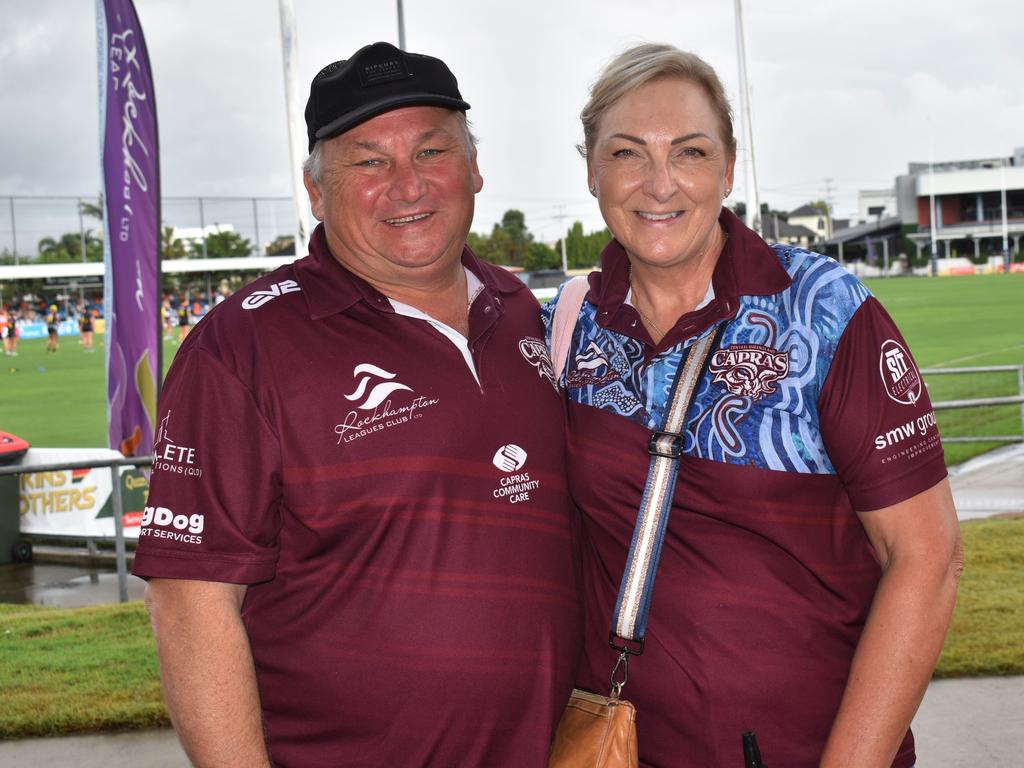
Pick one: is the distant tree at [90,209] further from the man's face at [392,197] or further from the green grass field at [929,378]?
the man's face at [392,197]

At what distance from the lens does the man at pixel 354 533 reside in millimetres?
2037

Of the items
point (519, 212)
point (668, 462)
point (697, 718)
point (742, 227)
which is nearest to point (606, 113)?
point (742, 227)

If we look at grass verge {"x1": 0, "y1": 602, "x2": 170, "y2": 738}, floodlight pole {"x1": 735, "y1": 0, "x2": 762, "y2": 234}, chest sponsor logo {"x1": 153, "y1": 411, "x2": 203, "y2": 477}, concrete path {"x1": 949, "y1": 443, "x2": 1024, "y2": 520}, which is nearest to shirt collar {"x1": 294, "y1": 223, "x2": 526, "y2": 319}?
chest sponsor logo {"x1": 153, "y1": 411, "x2": 203, "y2": 477}

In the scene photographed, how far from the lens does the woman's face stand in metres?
2.26

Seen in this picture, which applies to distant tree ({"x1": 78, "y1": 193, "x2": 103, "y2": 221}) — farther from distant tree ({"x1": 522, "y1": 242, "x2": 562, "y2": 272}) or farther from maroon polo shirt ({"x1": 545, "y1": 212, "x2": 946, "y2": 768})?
maroon polo shirt ({"x1": 545, "y1": 212, "x2": 946, "y2": 768})

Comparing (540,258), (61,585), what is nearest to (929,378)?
(61,585)

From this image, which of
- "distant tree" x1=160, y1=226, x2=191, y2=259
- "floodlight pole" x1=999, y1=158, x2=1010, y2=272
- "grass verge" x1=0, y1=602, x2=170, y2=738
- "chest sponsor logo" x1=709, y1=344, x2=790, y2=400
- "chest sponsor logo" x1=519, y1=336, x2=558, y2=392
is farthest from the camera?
"floodlight pole" x1=999, y1=158, x2=1010, y2=272

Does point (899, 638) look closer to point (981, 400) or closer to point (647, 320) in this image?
point (647, 320)

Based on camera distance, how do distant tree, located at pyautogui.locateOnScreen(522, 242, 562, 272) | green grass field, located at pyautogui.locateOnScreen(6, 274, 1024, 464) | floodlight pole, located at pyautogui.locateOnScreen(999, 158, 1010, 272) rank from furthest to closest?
distant tree, located at pyautogui.locateOnScreen(522, 242, 562, 272) < floodlight pole, located at pyautogui.locateOnScreen(999, 158, 1010, 272) < green grass field, located at pyautogui.locateOnScreen(6, 274, 1024, 464)

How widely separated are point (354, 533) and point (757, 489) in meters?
0.78

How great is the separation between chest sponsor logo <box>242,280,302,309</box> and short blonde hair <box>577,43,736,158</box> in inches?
29.3

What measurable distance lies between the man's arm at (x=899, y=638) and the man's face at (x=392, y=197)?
111cm

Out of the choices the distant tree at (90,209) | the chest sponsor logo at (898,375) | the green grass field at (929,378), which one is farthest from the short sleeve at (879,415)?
the distant tree at (90,209)

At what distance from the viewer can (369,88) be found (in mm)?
2324
